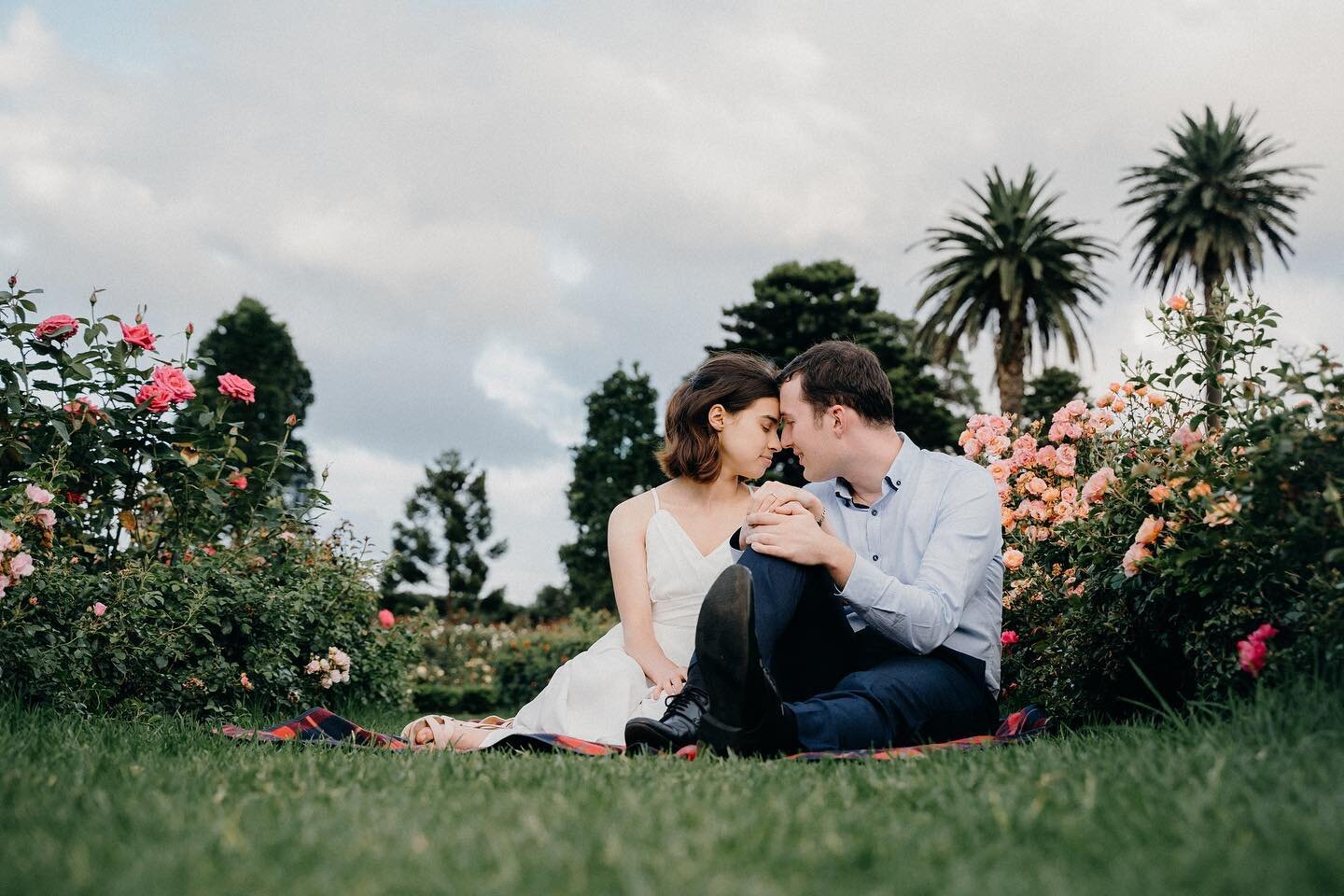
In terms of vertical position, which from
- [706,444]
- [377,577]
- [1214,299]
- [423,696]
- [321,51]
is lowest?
[423,696]

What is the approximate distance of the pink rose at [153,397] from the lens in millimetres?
4922

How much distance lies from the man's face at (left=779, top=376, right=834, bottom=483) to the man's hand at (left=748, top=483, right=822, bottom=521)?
0.44 metres

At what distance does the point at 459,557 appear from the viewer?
106 feet

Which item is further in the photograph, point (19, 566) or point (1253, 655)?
point (19, 566)

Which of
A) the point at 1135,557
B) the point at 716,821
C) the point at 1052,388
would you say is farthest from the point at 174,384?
the point at 1052,388

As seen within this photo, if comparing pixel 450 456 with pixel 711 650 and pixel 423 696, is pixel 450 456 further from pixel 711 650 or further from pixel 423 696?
pixel 711 650

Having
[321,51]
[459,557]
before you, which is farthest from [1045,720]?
[459,557]

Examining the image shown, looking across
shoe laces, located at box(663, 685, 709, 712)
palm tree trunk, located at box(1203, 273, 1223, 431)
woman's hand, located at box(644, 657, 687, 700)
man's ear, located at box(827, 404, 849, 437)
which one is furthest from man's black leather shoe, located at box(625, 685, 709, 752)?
palm tree trunk, located at box(1203, 273, 1223, 431)

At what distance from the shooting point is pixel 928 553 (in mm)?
3393

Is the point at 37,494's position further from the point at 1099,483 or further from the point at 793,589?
the point at 1099,483

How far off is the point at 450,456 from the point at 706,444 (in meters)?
29.6

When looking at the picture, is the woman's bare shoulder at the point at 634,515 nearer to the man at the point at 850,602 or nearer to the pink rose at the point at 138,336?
the man at the point at 850,602

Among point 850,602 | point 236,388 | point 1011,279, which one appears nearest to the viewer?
point 850,602

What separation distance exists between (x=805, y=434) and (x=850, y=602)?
2.98ft
